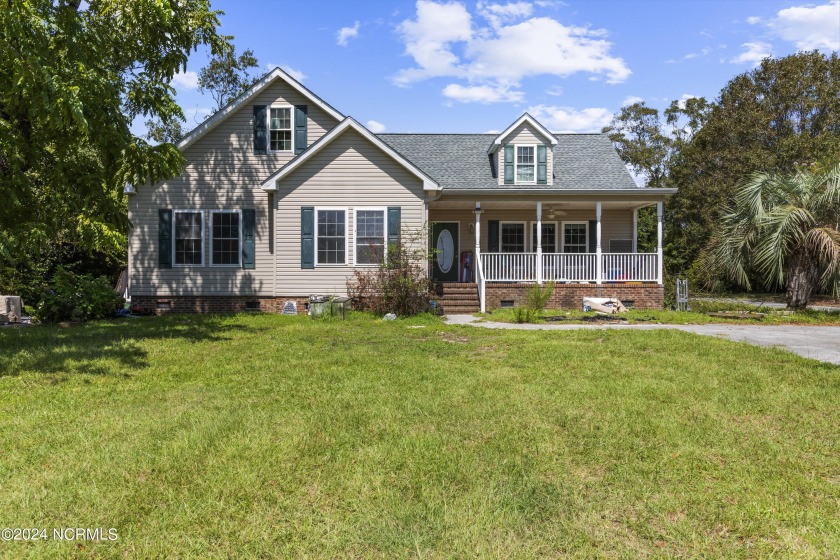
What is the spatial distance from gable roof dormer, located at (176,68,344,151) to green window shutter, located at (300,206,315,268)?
9.52 feet

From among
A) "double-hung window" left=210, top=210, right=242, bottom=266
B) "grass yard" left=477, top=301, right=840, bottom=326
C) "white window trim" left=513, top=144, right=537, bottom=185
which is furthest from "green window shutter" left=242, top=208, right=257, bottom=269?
"white window trim" left=513, top=144, right=537, bottom=185

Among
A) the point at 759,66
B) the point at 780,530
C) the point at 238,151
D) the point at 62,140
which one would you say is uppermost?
the point at 759,66

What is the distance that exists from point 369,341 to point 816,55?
29282 millimetres

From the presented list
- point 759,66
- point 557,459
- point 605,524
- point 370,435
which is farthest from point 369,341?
point 759,66

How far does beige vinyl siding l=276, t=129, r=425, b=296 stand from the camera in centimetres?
1461

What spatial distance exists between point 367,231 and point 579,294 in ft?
20.5

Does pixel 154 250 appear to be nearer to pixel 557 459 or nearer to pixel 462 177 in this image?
pixel 462 177

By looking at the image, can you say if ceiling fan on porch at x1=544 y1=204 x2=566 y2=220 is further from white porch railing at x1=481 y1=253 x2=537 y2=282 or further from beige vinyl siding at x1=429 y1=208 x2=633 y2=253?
white porch railing at x1=481 y1=253 x2=537 y2=282

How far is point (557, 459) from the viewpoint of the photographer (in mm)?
3785

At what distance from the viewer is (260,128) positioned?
15.4m

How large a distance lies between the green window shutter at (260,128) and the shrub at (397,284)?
4619 millimetres

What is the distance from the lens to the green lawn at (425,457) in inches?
111

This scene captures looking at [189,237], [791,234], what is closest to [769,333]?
[791,234]

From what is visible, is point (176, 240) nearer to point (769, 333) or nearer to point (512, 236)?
point (512, 236)
